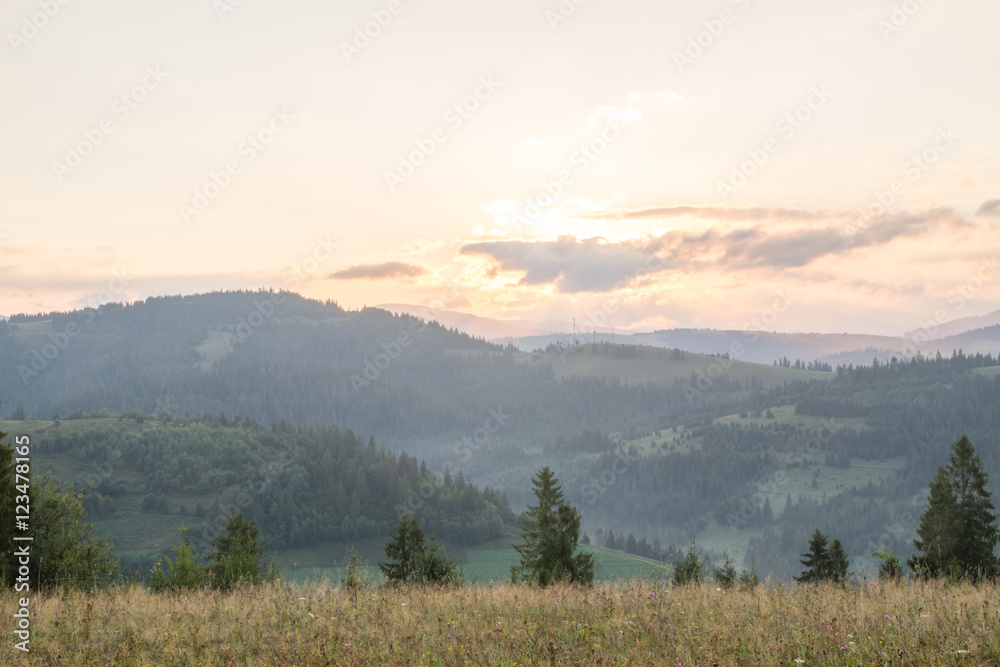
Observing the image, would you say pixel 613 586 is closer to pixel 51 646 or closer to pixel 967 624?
pixel 967 624

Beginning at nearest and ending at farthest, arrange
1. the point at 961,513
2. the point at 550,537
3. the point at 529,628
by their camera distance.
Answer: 1. the point at 529,628
2. the point at 550,537
3. the point at 961,513

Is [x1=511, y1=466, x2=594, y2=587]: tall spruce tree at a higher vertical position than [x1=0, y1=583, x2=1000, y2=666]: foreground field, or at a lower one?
lower

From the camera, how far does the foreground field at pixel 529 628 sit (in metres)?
9.82

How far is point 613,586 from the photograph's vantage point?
14828mm

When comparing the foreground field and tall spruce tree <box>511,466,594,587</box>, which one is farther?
tall spruce tree <box>511,466,594,587</box>

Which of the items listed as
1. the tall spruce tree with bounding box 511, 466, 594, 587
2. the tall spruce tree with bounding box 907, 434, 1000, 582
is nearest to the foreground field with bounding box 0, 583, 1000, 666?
the tall spruce tree with bounding box 511, 466, 594, 587

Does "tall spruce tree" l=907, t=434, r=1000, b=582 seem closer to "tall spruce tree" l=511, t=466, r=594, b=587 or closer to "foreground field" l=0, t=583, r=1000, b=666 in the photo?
"tall spruce tree" l=511, t=466, r=594, b=587

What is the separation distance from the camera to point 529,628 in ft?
37.6

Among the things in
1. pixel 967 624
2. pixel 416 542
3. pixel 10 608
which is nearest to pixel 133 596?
pixel 10 608

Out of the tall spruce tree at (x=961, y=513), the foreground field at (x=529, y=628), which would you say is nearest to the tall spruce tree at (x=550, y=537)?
the foreground field at (x=529, y=628)

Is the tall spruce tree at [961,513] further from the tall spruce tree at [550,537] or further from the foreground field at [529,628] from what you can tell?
the foreground field at [529,628]

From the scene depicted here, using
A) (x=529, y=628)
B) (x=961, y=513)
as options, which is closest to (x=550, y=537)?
(x=529, y=628)

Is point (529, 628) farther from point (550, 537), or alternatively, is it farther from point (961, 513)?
point (961, 513)

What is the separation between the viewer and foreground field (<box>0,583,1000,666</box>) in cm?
982
